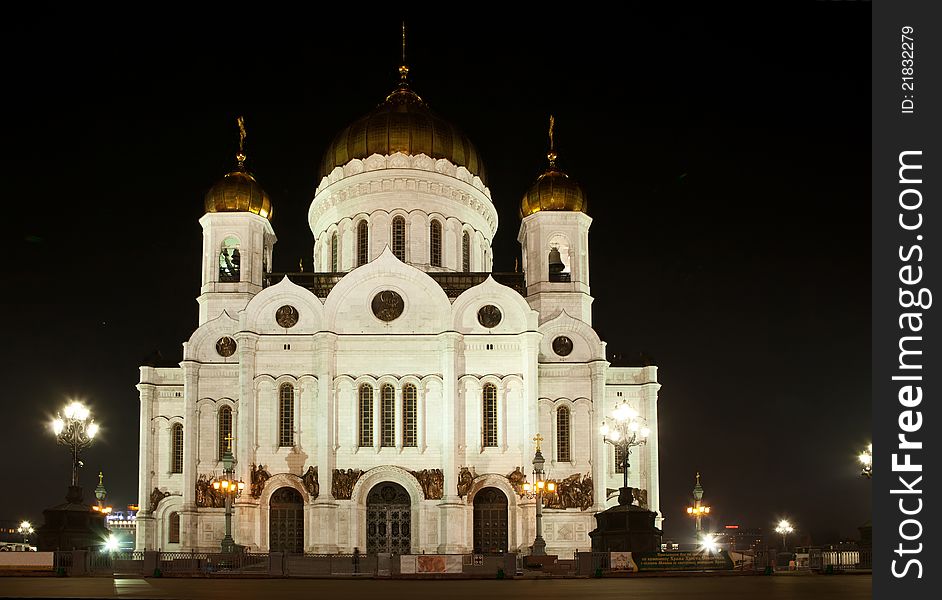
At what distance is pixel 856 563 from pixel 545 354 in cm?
1940

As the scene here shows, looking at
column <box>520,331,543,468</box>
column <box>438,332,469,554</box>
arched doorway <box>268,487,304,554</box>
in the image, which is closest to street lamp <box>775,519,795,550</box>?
column <box>520,331,543,468</box>

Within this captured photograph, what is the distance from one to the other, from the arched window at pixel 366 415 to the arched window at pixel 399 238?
8111mm

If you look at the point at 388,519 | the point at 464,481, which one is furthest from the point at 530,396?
the point at 388,519

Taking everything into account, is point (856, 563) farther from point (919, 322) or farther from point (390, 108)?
point (390, 108)

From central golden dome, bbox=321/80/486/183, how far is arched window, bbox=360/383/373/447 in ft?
41.6

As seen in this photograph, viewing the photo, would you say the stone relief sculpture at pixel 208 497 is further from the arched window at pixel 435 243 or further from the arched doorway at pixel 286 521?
the arched window at pixel 435 243

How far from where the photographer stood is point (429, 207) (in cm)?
5475

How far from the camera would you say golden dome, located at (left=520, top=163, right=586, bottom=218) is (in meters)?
52.6

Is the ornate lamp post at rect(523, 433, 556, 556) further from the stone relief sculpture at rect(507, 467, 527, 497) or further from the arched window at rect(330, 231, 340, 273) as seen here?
the arched window at rect(330, 231, 340, 273)

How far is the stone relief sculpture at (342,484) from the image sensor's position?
46.4m

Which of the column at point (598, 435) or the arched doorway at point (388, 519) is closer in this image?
the arched doorway at point (388, 519)

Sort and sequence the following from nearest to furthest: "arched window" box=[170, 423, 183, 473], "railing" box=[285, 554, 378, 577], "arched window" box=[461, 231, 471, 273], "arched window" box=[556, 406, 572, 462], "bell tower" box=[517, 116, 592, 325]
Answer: "railing" box=[285, 554, 378, 577]
"arched window" box=[556, 406, 572, 462]
"arched window" box=[170, 423, 183, 473]
"bell tower" box=[517, 116, 592, 325]
"arched window" box=[461, 231, 471, 273]

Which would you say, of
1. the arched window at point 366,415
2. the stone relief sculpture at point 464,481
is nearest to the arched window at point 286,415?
the arched window at point 366,415

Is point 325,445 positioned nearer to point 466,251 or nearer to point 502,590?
point 466,251
